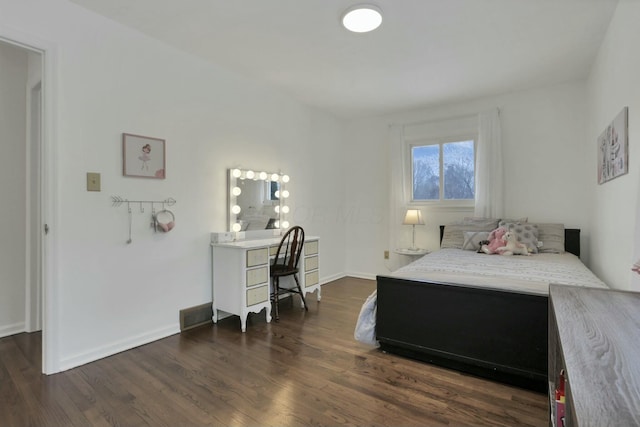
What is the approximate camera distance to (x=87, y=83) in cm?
228

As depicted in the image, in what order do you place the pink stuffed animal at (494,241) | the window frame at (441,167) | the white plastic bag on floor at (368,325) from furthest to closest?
the window frame at (441,167) < the pink stuffed animal at (494,241) < the white plastic bag on floor at (368,325)

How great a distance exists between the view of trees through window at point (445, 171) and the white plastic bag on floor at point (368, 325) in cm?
249

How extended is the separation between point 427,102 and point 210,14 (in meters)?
2.89

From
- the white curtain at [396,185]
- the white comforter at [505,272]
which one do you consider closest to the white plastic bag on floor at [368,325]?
the white comforter at [505,272]

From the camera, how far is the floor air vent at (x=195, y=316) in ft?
9.35

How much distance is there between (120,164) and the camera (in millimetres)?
2457

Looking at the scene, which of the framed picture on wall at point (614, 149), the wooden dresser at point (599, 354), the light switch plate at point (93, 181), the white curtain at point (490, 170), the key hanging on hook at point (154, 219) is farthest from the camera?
the white curtain at point (490, 170)

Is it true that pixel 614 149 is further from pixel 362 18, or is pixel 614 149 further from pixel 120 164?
pixel 120 164

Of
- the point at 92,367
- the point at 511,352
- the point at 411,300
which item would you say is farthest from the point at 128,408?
the point at 511,352

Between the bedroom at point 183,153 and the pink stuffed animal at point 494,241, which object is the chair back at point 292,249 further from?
the pink stuffed animal at point 494,241

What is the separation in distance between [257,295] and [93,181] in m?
1.55

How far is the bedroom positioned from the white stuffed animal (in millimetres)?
589

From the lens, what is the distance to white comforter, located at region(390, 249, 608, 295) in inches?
Result: 81.3

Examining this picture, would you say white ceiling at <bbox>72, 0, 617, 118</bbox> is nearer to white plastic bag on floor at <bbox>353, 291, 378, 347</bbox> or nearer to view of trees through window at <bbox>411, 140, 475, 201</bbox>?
view of trees through window at <bbox>411, 140, 475, 201</bbox>
